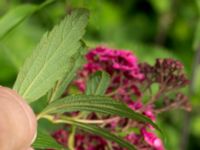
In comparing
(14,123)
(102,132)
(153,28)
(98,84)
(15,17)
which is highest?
(153,28)

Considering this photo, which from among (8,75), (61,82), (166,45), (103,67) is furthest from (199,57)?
(166,45)

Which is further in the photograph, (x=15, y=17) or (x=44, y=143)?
(x=15, y=17)

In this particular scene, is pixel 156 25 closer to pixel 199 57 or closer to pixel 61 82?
pixel 199 57

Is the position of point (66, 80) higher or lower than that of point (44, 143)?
higher

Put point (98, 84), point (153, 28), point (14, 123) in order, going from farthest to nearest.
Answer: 1. point (153, 28)
2. point (98, 84)
3. point (14, 123)

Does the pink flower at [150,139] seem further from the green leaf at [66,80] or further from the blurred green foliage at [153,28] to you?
the blurred green foliage at [153,28]

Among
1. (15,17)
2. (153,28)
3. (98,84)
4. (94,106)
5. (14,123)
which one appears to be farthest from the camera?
(153,28)

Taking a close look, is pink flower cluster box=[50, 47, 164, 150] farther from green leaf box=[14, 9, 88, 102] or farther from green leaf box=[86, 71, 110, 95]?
green leaf box=[14, 9, 88, 102]

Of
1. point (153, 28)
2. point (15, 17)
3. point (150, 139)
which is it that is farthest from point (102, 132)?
point (153, 28)

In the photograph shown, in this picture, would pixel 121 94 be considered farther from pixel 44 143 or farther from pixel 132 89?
pixel 44 143
